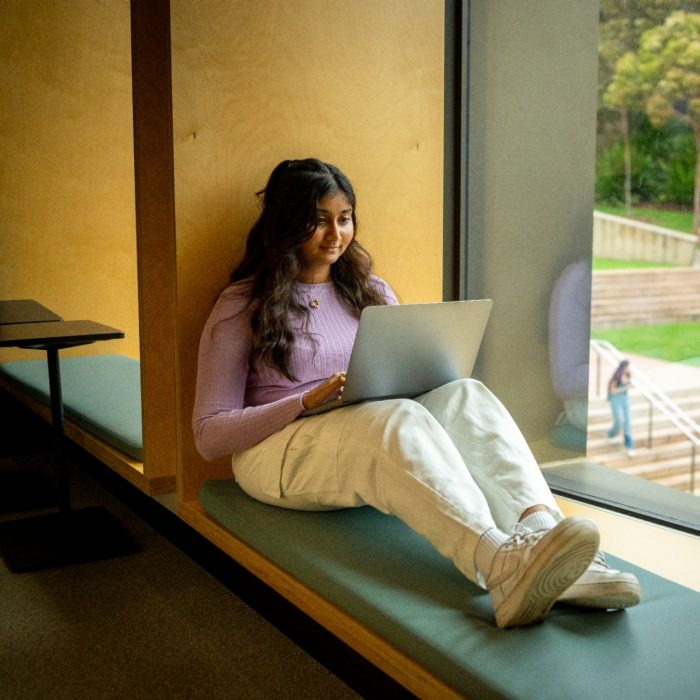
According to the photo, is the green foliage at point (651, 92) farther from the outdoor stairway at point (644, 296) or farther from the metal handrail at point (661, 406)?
the metal handrail at point (661, 406)

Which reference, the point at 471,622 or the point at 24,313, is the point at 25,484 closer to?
the point at 24,313

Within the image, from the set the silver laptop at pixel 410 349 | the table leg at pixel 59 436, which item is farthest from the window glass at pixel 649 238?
the table leg at pixel 59 436

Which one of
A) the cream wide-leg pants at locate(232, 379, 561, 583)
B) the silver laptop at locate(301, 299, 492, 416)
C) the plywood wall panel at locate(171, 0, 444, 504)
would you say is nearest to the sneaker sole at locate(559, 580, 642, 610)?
the cream wide-leg pants at locate(232, 379, 561, 583)

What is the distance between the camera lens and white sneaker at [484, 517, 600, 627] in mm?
1300

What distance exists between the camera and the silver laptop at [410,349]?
1693 millimetres

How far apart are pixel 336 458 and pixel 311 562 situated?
22 cm

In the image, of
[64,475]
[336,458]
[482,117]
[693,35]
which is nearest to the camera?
Answer: [336,458]

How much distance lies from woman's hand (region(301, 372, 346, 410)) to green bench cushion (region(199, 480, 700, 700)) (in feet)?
0.82

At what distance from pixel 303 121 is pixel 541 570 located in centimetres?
156

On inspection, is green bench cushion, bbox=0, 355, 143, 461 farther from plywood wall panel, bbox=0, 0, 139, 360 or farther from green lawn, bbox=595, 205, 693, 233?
green lawn, bbox=595, 205, 693, 233

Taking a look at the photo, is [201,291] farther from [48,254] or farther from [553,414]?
[48,254]

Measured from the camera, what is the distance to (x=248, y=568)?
6.33 feet

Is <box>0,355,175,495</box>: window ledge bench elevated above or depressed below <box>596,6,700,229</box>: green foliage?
below

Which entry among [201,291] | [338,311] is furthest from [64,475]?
[338,311]
